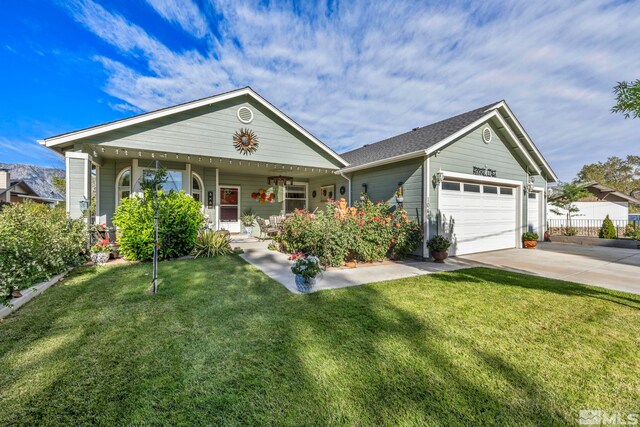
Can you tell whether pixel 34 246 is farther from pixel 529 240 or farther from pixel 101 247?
pixel 529 240

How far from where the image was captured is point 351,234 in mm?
6445

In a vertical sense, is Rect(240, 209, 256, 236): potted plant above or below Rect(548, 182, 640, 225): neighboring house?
below

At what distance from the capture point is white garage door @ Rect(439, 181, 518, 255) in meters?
8.12

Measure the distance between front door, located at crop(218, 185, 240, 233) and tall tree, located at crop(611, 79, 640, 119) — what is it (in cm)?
1123

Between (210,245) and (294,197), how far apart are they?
21.2 feet

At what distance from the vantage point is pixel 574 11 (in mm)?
6387

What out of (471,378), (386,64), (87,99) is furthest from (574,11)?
(87,99)

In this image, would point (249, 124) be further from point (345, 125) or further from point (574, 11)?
point (345, 125)

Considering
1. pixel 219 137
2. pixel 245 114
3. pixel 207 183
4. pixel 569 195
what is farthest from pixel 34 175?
pixel 569 195

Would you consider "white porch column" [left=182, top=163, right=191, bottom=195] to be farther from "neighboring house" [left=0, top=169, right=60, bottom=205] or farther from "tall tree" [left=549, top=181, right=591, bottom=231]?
"tall tree" [left=549, top=181, right=591, bottom=231]

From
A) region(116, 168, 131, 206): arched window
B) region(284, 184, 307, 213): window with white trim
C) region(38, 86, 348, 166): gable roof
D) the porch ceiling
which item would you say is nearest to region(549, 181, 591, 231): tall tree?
region(38, 86, 348, 166): gable roof

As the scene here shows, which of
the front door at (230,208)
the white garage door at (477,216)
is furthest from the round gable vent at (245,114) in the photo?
the white garage door at (477,216)

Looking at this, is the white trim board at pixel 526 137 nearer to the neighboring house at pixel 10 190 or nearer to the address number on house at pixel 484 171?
the address number on house at pixel 484 171

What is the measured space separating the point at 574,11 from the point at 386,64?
17.5 feet
